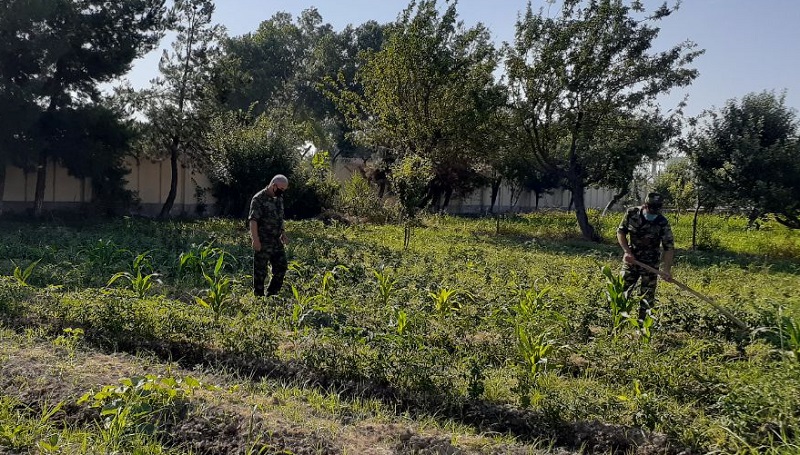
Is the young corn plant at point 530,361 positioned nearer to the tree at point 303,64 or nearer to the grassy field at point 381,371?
the grassy field at point 381,371

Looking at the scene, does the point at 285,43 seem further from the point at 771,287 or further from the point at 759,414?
the point at 759,414

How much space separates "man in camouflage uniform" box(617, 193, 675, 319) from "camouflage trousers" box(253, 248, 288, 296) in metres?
4.36

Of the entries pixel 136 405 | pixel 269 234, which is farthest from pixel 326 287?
pixel 136 405

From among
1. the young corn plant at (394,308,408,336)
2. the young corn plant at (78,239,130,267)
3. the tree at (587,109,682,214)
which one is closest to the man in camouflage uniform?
the young corn plant at (394,308,408,336)

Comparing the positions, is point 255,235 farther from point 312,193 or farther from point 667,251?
point 312,193

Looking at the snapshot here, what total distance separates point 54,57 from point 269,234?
1443 centimetres

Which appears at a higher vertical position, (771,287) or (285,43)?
(285,43)

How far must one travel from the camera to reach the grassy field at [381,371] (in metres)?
3.96

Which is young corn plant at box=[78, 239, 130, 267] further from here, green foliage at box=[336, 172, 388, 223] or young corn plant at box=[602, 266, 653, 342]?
green foliage at box=[336, 172, 388, 223]

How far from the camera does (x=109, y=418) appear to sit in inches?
152

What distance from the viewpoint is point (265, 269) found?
26.9 ft

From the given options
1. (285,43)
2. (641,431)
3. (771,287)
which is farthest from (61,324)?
(285,43)

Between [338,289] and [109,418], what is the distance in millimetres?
4687

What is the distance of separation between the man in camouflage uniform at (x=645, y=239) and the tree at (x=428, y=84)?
15467 mm
